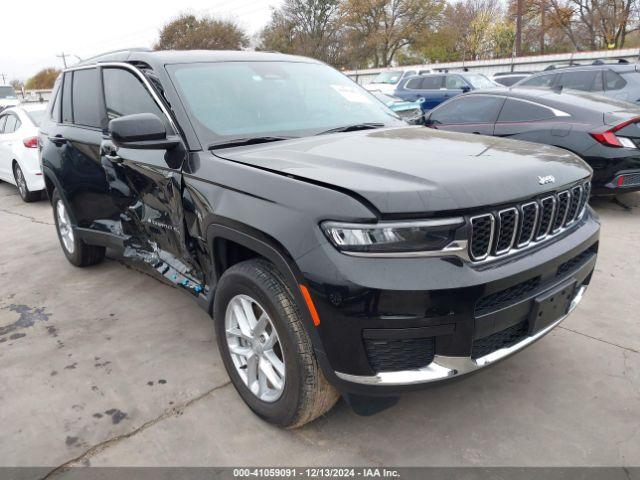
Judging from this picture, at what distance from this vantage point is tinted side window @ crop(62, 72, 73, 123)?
14.1 feet

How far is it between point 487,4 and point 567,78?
158 ft

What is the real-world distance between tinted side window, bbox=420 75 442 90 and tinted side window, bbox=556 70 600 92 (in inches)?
193

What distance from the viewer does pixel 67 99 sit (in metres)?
4.38

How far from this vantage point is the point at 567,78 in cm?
1041

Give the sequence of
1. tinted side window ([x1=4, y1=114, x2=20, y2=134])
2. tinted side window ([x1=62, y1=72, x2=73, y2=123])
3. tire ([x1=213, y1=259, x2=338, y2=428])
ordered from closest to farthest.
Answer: tire ([x1=213, y1=259, x2=338, y2=428]), tinted side window ([x1=62, y1=72, x2=73, y2=123]), tinted side window ([x1=4, y1=114, x2=20, y2=134])

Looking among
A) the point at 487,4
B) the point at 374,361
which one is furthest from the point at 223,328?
the point at 487,4

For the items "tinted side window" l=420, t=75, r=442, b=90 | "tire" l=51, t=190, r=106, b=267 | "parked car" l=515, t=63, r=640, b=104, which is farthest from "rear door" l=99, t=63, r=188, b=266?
"tinted side window" l=420, t=75, r=442, b=90

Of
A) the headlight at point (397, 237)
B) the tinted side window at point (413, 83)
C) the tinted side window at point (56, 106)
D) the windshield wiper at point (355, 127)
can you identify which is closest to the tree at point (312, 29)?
the tinted side window at point (413, 83)

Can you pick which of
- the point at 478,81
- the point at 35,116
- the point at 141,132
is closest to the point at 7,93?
the point at 35,116

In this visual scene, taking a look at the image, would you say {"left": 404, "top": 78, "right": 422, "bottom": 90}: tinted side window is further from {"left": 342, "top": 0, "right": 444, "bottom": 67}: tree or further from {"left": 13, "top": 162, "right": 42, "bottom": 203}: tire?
{"left": 342, "top": 0, "right": 444, "bottom": 67}: tree

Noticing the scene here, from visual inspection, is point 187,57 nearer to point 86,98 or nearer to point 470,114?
point 86,98

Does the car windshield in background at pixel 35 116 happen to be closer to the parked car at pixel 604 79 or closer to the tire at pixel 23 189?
the tire at pixel 23 189

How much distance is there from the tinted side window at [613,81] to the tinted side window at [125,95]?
9.18 meters

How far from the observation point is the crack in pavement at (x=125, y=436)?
2.28m
